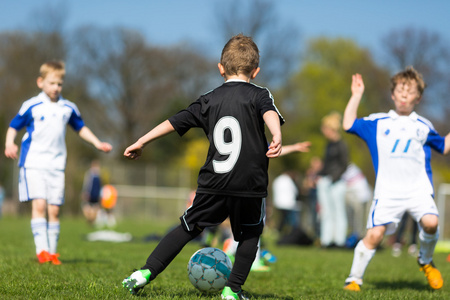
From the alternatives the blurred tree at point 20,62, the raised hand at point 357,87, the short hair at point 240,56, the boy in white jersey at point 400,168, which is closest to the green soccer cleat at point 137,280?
the short hair at point 240,56

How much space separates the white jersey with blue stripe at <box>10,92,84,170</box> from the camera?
20.0ft

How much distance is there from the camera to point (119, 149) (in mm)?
42594

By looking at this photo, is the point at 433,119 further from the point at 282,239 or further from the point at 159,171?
the point at 282,239

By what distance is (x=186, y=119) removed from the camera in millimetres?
4316

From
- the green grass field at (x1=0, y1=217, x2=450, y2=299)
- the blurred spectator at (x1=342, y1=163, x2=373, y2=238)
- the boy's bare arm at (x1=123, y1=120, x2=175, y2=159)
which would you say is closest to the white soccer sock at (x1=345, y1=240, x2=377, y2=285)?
the green grass field at (x1=0, y1=217, x2=450, y2=299)

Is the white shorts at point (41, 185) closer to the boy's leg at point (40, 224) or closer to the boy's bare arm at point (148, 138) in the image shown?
the boy's leg at point (40, 224)

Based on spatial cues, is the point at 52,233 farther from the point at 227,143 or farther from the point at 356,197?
the point at 356,197

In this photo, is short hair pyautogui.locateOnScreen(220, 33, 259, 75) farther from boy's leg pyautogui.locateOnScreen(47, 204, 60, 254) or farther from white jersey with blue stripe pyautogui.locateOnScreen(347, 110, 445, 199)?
boy's leg pyautogui.locateOnScreen(47, 204, 60, 254)

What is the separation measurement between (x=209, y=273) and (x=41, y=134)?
8.66ft

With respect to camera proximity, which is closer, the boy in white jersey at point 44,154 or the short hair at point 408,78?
the short hair at point 408,78

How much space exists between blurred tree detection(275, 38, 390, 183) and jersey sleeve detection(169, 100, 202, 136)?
31535mm

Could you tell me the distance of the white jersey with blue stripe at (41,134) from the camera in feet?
20.0

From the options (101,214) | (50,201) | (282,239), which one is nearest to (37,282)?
(50,201)

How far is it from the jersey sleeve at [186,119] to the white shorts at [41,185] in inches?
92.9
